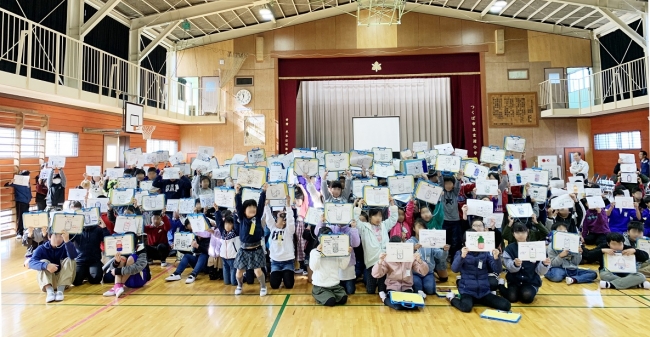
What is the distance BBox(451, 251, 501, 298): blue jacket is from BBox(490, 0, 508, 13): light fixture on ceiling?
32.7 feet

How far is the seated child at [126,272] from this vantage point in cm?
494

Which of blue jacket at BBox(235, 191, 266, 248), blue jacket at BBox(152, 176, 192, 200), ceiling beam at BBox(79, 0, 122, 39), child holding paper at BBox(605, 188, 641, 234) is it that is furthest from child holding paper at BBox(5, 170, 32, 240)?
child holding paper at BBox(605, 188, 641, 234)

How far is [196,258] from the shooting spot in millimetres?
5828

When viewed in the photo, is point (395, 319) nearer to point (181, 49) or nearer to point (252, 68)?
point (252, 68)

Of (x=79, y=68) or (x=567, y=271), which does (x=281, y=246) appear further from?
(x=79, y=68)

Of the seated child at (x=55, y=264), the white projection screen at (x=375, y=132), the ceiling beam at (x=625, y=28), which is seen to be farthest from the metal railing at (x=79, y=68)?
the ceiling beam at (x=625, y=28)

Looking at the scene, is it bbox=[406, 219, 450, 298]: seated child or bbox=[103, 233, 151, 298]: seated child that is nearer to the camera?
bbox=[406, 219, 450, 298]: seated child

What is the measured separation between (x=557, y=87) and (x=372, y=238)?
11080mm

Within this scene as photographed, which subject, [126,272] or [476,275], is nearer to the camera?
[476,275]

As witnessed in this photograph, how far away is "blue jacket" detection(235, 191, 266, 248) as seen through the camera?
4895 millimetres

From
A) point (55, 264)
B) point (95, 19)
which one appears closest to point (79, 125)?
point (95, 19)

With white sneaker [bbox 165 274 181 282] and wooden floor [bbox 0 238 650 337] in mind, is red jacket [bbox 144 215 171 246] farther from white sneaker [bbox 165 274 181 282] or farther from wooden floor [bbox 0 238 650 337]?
wooden floor [bbox 0 238 650 337]

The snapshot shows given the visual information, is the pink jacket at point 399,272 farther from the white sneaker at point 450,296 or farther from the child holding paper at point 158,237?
the child holding paper at point 158,237

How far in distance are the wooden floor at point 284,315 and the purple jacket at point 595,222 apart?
1.81 m
